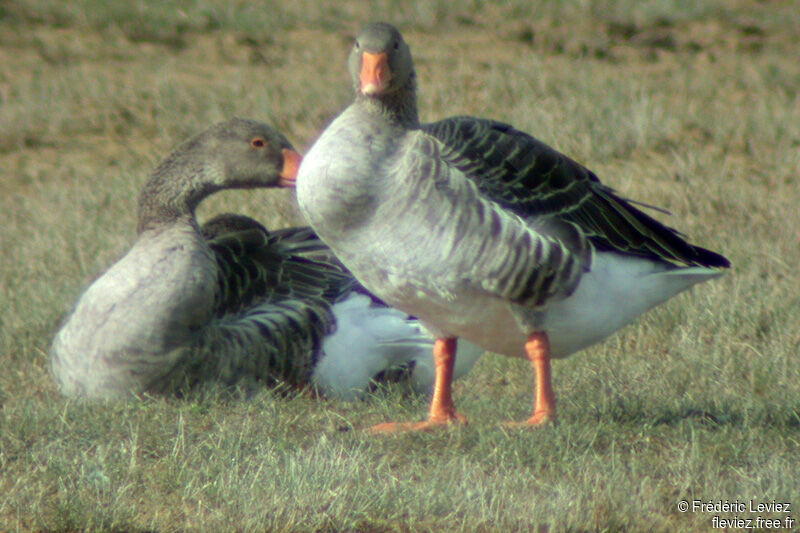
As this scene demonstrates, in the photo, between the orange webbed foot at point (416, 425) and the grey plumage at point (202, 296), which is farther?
the grey plumage at point (202, 296)

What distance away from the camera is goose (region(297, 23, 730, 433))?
461cm

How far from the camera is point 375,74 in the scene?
4.75 meters

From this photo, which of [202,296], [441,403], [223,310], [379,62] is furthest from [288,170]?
[441,403]

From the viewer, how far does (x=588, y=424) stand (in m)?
4.97

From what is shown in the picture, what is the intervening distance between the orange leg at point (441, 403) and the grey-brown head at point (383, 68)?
1068 mm

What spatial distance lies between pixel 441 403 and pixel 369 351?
0.93 meters

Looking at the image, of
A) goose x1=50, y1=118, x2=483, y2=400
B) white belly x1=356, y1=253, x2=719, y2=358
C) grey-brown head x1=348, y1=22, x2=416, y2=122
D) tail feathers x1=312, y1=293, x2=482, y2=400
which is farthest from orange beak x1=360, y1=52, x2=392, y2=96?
tail feathers x1=312, y1=293, x2=482, y2=400

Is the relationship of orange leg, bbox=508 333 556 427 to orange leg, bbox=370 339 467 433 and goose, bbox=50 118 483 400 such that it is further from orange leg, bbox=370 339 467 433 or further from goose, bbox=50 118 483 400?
goose, bbox=50 118 483 400

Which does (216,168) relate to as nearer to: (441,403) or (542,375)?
(441,403)

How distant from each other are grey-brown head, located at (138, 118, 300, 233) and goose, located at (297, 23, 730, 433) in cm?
129

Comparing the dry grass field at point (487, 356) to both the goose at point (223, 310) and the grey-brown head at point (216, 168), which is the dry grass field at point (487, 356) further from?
the grey-brown head at point (216, 168)

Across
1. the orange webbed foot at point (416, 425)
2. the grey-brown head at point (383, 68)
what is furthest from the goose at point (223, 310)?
the grey-brown head at point (383, 68)

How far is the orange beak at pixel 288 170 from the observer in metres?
6.19

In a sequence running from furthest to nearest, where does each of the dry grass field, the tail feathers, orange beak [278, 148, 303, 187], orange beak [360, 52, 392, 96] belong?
orange beak [278, 148, 303, 187]
the tail feathers
orange beak [360, 52, 392, 96]
the dry grass field
